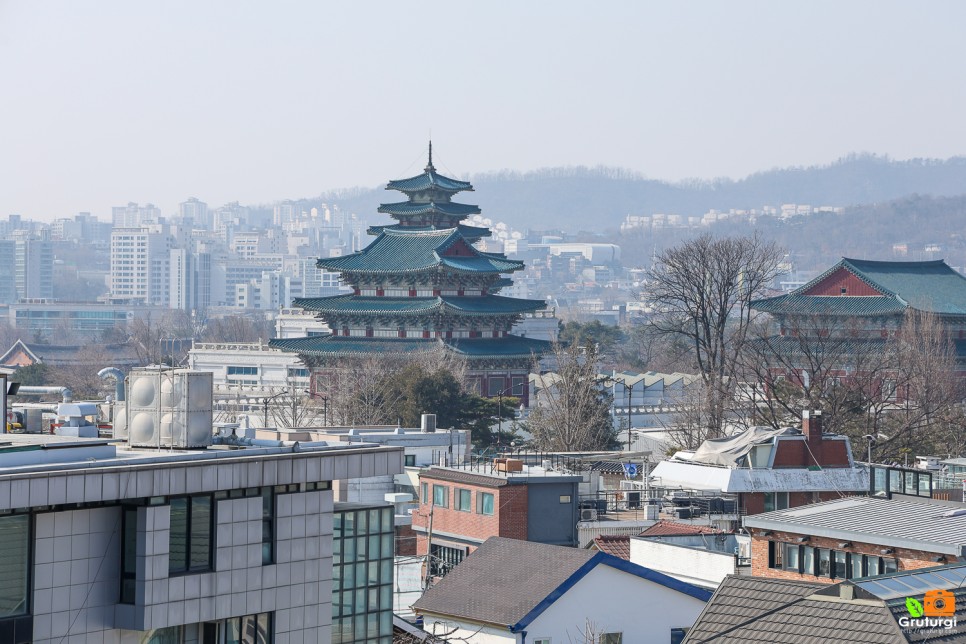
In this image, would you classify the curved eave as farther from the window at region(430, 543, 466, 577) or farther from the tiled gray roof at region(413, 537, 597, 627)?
the tiled gray roof at region(413, 537, 597, 627)

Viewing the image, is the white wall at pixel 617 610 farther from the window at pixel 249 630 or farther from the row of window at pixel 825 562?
the window at pixel 249 630

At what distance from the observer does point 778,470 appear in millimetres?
39500

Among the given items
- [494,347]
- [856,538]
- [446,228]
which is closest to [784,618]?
[856,538]

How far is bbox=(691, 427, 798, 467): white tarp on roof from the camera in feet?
131

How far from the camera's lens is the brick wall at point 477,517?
35312 mm

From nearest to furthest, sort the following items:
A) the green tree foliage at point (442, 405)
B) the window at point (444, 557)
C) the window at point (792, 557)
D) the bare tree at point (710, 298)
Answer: the window at point (792, 557)
the window at point (444, 557)
the green tree foliage at point (442, 405)
the bare tree at point (710, 298)

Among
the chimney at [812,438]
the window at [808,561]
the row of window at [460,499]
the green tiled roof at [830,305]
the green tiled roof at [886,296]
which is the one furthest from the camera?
the green tiled roof at [886,296]

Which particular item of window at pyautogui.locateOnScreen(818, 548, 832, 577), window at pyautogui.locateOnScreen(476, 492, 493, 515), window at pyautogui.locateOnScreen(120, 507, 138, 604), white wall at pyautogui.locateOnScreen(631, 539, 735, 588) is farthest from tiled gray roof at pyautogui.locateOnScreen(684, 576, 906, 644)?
window at pyautogui.locateOnScreen(476, 492, 493, 515)

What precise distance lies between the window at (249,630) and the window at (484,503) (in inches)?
791

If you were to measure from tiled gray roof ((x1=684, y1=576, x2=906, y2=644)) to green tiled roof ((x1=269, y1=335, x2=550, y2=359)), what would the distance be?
64.3 metres

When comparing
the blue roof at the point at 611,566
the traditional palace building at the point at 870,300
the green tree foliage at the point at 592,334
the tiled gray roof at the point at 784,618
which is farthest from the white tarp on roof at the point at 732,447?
the green tree foliage at the point at 592,334

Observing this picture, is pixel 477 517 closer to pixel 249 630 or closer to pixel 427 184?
pixel 249 630

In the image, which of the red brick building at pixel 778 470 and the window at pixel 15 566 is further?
the red brick building at pixel 778 470

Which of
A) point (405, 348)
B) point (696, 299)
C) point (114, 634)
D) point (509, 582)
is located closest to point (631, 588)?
point (509, 582)
